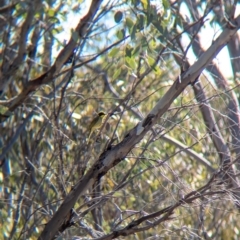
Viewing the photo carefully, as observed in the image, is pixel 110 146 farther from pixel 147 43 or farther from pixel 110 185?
pixel 110 185

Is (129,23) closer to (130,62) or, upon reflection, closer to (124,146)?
(130,62)

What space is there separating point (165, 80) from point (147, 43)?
11.7 feet

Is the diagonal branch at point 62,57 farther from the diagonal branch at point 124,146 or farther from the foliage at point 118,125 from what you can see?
the diagonal branch at point 124,146

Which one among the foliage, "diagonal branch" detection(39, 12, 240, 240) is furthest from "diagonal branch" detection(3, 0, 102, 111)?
"diagonal branch" detection(39, 12, 240, 240)

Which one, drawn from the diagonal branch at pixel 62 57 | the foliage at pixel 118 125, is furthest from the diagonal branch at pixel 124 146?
the diagonal branch at pixel 62 57

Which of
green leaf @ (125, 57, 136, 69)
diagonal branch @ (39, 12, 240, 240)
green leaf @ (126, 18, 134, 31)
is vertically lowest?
diagonal branch @ (39, 12, 240, 240)

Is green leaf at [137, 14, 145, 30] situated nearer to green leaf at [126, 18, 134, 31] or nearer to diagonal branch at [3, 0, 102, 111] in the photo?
green leaf at [126, 18, 134, 31]

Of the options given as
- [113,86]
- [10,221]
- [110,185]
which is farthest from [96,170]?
[113,86]

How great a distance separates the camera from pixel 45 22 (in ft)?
20.2

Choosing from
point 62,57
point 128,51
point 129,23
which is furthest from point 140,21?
point 62,57

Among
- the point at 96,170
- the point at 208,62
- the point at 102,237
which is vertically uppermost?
the point at 208,62

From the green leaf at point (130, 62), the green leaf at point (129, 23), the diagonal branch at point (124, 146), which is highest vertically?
the green leaf at point (129, 23)

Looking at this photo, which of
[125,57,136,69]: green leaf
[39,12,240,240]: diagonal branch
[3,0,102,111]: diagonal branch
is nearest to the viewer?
[39,12,240,240]: diagonal branch

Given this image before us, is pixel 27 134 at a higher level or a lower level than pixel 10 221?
higher
